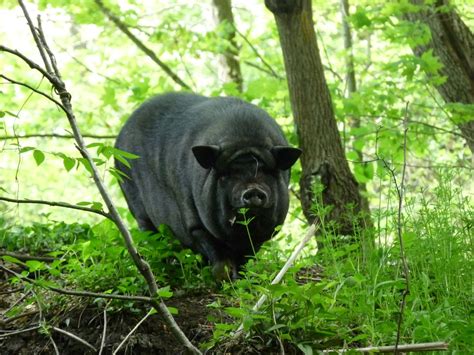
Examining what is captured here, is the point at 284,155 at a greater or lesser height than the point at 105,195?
lesser

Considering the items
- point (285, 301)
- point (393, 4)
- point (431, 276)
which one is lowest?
point (431, 276)

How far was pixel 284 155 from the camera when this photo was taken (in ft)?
18.0

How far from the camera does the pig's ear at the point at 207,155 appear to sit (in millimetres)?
5344

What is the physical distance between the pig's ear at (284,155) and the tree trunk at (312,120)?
1005 mm

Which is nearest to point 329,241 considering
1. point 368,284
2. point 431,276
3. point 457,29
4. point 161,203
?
point 368,284

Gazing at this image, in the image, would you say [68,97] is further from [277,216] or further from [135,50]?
[135,50]

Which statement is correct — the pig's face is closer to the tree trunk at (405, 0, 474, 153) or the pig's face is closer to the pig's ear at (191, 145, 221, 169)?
the pig's ear at (191, 145, 221, 169)

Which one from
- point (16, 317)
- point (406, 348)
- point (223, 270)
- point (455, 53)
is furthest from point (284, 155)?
point (455, 53)

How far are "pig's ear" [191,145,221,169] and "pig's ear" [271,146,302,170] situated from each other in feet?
1.48

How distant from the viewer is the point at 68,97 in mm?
3367

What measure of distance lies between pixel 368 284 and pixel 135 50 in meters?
10.3

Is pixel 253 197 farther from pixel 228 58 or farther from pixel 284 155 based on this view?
pixel 228 58

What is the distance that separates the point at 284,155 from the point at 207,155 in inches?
23.7

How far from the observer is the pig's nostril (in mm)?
5098
